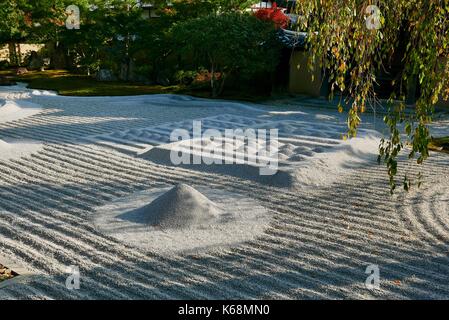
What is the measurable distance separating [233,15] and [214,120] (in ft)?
18.9

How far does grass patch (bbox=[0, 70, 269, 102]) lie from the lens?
19.7 metres

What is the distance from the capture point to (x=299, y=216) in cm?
665

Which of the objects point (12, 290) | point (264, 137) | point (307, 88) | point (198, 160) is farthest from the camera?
point (307, 88)

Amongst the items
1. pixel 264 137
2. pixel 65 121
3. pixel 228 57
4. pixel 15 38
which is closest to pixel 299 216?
pixel 264 137


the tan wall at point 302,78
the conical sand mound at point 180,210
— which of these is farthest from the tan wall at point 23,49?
the conical sand mound at point 180,210

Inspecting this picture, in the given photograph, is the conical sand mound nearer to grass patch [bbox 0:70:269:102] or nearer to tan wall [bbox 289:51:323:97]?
grass patch [bbox 0:70:269:102]

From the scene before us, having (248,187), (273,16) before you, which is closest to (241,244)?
(248,187)

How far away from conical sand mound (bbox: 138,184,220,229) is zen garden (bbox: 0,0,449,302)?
2cm

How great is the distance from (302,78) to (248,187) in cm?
1253

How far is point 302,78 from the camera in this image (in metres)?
19.6

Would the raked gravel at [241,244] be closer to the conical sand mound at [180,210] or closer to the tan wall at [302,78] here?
the conical sand mound at [180,210]

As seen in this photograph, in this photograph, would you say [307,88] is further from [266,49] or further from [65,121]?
[65,121]

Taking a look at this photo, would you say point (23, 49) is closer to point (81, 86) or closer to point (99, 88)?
point (81, 86)

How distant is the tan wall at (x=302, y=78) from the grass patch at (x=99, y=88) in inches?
48.7
